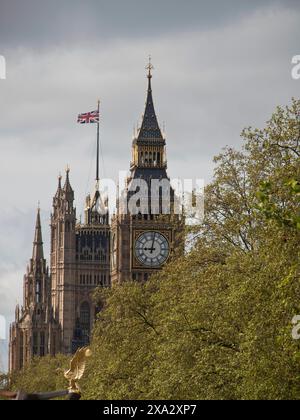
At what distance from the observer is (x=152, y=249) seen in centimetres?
18012

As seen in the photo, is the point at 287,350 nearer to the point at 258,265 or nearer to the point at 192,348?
the point at 258,265

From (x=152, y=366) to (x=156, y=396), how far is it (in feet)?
16.6

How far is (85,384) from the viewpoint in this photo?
356 ft

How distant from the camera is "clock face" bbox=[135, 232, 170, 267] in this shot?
176 m

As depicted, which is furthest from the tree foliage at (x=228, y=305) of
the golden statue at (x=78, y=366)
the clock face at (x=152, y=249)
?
the clock face at (x=152, y=249)

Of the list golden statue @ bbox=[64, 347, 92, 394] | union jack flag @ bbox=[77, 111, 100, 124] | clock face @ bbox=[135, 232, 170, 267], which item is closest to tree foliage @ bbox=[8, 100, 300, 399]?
golden statue @ bbox=[64, 347, 92, 394]

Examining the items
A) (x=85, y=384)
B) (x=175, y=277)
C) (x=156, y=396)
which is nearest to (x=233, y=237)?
(x=175, y=277)

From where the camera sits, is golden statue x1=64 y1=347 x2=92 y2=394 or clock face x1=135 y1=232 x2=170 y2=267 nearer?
golden statue x1=64 y1=347 x2=92 y2=394

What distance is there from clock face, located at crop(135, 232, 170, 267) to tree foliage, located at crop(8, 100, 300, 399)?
7363 centimetres

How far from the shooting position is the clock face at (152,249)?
6934 inches

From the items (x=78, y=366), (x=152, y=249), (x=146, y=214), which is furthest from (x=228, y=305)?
(x=146, y=214)

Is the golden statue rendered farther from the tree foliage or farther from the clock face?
the clock face

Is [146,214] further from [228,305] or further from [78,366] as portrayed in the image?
[78,366]
